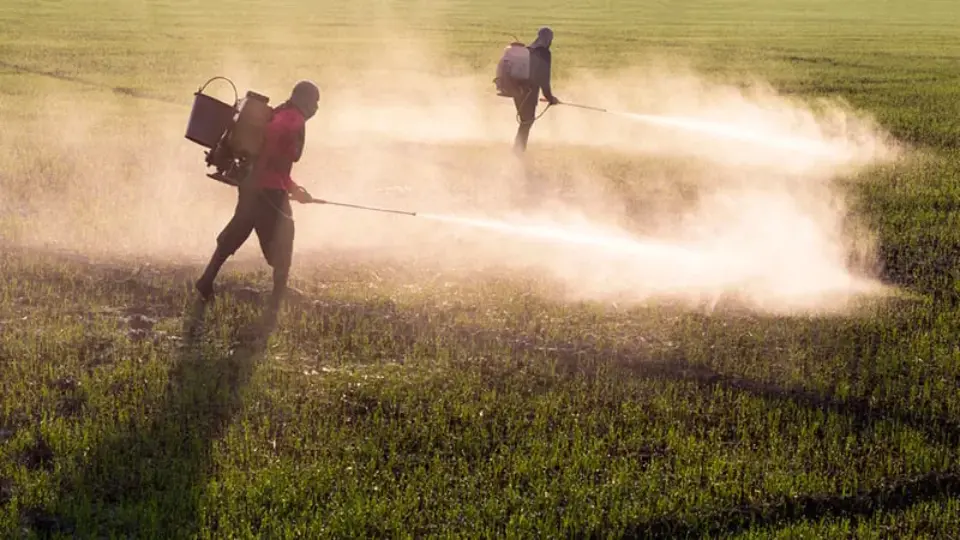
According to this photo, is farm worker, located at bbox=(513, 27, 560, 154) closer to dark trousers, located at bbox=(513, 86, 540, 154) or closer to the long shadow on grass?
dark trousers, located at bbox=(513, 86, 540, 154)

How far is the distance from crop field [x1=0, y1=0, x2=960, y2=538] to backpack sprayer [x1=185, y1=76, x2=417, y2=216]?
1400 millimetres

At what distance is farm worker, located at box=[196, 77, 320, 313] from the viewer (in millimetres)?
9898

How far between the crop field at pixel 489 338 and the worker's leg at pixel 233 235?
247mm

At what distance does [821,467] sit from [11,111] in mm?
20170

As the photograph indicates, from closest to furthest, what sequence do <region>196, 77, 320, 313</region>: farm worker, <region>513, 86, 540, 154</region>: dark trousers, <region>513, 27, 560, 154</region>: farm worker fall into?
1. <region>196, 77, 320, 313</region>: farm worker
2. <region>513, 27, 560, 154</region>: farm worker
3. <region>513, 86, 540, 154</region>: dark trousers

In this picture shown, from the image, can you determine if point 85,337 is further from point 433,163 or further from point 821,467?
point 433,163

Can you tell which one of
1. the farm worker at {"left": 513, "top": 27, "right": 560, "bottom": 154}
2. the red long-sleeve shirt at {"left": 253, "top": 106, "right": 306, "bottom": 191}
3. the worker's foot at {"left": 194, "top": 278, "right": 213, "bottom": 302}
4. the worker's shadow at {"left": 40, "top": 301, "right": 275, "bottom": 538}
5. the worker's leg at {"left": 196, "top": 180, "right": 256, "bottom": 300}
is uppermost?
the farm worker at {"left": 513, "top": 27, "right": 560, "bottom": 154}

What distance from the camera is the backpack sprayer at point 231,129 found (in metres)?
9.77

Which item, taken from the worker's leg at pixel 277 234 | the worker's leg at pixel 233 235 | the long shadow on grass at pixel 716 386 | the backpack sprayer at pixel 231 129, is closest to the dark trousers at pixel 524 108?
the long shadow on grass at pixel 716 386

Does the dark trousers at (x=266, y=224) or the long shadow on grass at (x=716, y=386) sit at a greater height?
the dark trousers at (x=266, y=224)

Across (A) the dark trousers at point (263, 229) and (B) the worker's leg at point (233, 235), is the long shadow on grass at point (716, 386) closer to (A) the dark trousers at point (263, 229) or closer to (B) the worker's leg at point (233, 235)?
(A) the dark trousers at point (263, 229)

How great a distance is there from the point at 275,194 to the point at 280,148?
46 centimetres

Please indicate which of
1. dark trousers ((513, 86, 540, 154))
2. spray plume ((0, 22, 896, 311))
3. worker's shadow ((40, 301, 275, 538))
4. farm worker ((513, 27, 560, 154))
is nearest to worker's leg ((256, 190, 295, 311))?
worker's shadow ((40, 301, 275, 538))

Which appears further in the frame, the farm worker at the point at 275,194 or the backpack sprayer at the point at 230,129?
the farm worker at the point at 275,194
